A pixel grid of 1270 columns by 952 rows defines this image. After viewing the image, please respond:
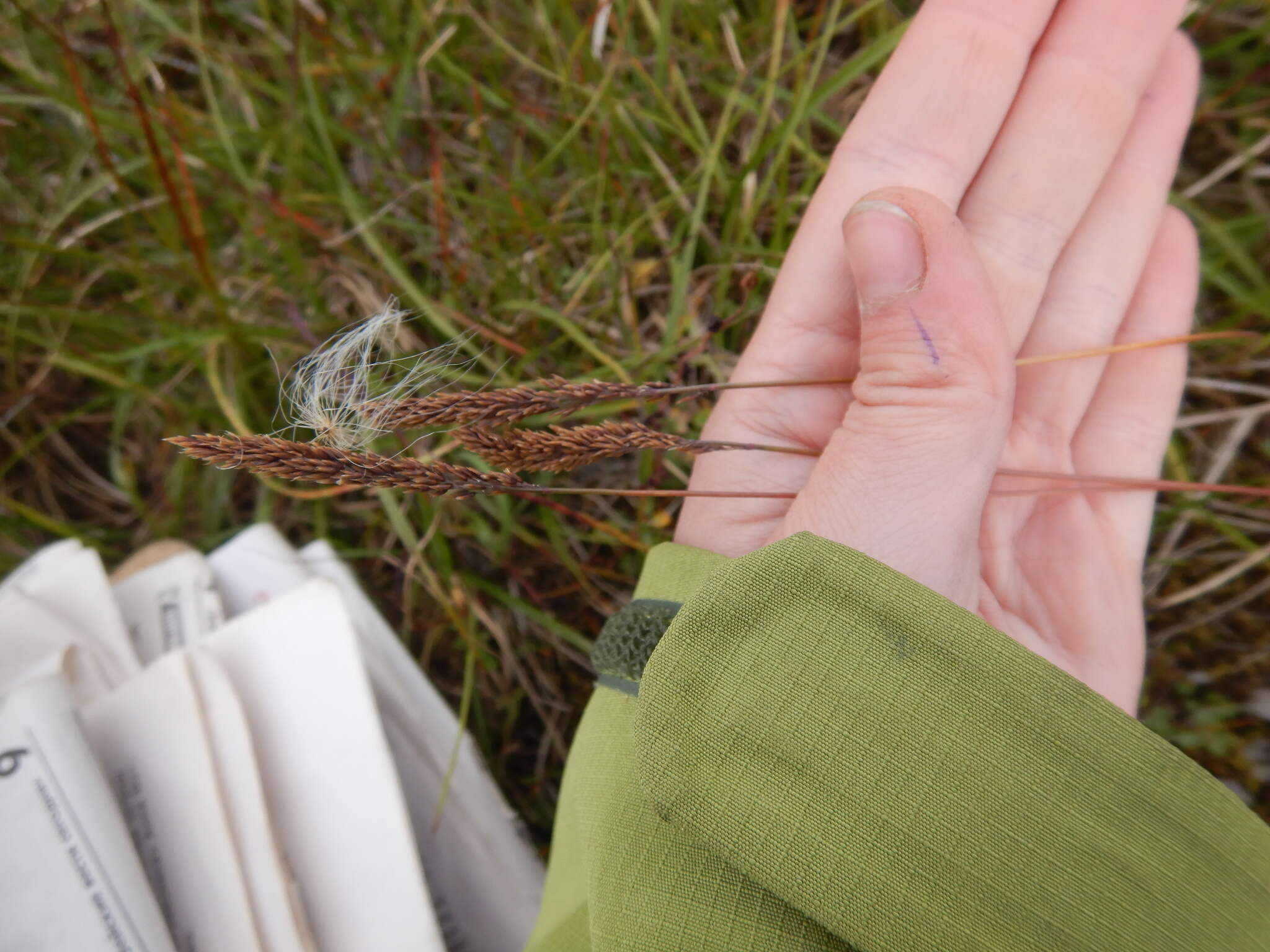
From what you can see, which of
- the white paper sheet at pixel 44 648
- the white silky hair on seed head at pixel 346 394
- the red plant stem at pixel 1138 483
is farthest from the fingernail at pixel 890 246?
the white paper sheet at pixel 44 648

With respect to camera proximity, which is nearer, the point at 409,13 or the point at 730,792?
the point at 730,792

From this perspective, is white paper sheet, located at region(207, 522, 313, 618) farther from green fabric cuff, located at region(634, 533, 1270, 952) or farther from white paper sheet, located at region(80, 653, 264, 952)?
green fabric cuff, located at region(634, 533, 1270, 952)

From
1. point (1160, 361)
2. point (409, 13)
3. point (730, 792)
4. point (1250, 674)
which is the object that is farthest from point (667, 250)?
point (1250, 674)

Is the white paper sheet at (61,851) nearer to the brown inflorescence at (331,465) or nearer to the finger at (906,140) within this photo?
the brown inflorescence at (331,465)

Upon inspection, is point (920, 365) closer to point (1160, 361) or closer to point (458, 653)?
point (1160, 361)

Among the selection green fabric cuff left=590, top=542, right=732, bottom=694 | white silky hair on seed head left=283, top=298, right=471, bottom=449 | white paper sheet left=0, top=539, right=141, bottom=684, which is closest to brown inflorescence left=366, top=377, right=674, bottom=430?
white silky hair on seed head left=283, top=298, right=471, bottom=449

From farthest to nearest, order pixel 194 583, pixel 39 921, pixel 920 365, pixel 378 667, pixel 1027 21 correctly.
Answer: pixel 194 583 → pixel 378 667 → pixel 1027 21 → pixel 39 921 → pixel 920 365

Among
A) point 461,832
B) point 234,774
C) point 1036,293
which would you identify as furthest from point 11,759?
point 1036,293
